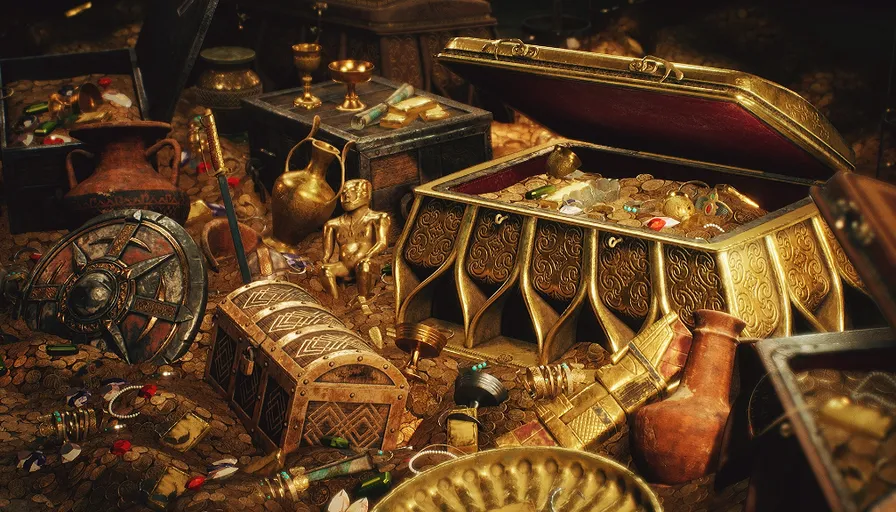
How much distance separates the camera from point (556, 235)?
15.2 ft

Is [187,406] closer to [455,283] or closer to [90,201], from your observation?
[455,283]

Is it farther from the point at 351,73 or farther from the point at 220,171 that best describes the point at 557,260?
the point at 351,73

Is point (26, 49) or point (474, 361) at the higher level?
point (26, 49)

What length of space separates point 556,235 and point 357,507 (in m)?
1.66

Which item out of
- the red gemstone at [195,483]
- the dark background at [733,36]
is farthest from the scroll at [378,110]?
the red gemstone at [195,483]

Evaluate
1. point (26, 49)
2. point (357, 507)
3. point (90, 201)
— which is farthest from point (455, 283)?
point (26, 49)

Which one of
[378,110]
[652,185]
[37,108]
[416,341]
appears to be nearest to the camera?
[416,341]

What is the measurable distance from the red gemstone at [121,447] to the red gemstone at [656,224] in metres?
2.51

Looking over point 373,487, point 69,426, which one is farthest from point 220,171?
point 373,487

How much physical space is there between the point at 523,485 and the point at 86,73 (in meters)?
5.62

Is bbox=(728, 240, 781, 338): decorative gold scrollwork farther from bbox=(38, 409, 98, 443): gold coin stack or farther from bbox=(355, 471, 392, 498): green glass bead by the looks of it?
bbox=(38, 409, 98, 443): gold coin stack

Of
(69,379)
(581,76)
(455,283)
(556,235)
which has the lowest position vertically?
(69,379)

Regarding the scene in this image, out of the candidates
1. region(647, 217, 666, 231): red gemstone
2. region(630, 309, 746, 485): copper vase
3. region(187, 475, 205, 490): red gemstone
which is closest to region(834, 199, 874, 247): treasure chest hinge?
region(630, 309, 746, 485): copper vase

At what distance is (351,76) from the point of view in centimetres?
621
